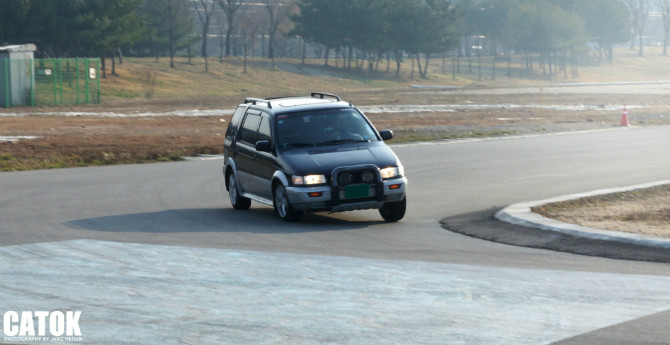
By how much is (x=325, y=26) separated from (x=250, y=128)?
83223mm

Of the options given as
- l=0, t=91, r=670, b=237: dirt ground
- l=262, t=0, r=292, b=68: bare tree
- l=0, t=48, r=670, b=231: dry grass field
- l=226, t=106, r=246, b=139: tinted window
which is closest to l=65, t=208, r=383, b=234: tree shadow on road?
l=226, t=106, r=246, b=139: tinted window

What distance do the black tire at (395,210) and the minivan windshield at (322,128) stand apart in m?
1.13

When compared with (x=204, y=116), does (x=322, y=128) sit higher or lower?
higher

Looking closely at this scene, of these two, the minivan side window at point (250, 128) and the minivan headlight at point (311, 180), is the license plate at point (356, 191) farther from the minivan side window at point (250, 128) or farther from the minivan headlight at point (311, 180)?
the minivan side window at point (250, 128)

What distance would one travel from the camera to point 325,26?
321 ft

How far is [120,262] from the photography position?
10.5m

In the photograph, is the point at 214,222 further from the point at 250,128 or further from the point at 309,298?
the point at 309,298

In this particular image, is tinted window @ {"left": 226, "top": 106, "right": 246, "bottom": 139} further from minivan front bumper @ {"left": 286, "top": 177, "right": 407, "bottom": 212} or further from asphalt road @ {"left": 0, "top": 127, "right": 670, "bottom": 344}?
minivan front bumper @ {"left": 286, "top": 177, "right": 407, "bottom": 212}

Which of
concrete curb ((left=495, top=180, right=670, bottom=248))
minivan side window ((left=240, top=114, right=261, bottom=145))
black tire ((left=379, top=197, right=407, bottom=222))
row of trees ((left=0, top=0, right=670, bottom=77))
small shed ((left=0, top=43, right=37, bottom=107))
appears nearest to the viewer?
concrete curb ((left=495, top=180, right=670, bottom=248))

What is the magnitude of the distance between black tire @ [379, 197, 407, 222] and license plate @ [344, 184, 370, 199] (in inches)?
20.4

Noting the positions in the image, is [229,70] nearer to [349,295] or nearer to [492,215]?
[492,215]

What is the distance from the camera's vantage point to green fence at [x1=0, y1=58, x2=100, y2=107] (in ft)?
162

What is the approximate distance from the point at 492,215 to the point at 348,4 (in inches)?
3382

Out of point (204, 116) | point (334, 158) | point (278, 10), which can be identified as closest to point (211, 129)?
point (204, 116)
